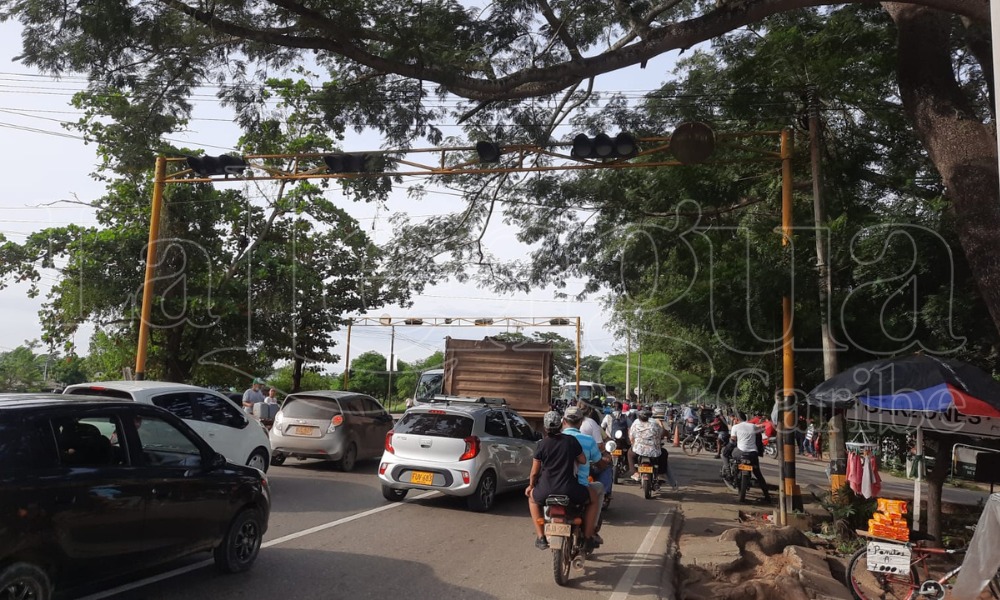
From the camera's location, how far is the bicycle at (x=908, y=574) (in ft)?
21.1

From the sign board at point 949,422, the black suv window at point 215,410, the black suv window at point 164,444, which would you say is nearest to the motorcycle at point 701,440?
the sign board at point 949,422

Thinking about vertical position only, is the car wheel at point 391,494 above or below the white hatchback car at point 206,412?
below

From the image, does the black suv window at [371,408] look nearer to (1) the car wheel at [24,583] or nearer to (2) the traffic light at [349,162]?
(2) the traffic light at [349,162]

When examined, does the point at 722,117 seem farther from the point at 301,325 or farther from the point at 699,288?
the point at 301,325

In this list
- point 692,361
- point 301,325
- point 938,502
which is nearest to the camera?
point 938,502

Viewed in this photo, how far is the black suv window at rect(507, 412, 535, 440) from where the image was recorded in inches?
452

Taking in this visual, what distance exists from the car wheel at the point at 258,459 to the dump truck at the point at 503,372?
27.3ft

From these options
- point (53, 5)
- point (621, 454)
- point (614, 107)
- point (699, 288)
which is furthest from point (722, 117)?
point (53, 5)

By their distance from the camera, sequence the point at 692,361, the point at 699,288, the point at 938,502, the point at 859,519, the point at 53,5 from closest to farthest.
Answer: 1. the point at 53,5
2. the point at 938,502
3. the point at 859,519
4. the point at 699,288
5. the point at 692,361

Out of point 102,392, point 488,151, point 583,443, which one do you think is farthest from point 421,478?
point 488,151

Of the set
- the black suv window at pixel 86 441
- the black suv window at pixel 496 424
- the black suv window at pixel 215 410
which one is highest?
the black suv window at pixel 86 441

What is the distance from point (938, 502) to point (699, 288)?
482 cm

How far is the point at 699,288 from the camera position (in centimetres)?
1260

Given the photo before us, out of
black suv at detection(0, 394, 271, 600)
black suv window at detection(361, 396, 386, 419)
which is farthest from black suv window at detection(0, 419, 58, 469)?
black suv window at detection(361, 396, 386, 419)
